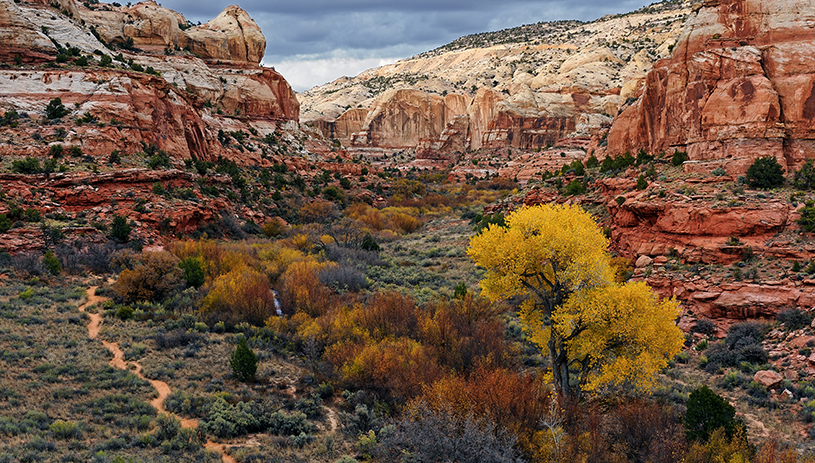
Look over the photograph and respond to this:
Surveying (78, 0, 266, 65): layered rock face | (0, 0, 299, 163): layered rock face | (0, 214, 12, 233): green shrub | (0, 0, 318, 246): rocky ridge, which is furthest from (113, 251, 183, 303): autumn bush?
(78, 0, 266, 65): layered rock face

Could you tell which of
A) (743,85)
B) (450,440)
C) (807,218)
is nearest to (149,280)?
(450,440)

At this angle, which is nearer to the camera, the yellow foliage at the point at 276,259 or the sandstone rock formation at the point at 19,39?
the yellow foliage at the point at 276,259

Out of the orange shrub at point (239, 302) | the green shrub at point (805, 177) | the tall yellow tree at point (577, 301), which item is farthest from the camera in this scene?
the green shrub at point (805, 177)

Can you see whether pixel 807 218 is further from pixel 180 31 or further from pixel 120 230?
pixel 180 31

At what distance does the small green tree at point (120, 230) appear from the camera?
22500 millimetres

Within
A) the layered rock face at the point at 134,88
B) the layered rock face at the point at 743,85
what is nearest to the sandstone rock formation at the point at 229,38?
the layered rock face at the point at 134,88

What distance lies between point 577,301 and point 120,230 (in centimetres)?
2254

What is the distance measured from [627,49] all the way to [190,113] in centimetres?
8607

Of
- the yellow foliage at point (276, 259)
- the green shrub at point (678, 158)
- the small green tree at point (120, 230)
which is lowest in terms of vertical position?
the yellow foliage at point (276, 259)

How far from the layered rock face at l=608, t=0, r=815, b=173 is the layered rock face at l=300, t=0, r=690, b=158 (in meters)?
40.1

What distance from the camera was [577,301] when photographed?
1088 centimetres

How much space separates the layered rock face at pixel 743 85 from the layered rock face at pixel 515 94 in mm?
40109

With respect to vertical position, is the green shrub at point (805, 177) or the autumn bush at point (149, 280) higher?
the green shrub at point (805, 177)

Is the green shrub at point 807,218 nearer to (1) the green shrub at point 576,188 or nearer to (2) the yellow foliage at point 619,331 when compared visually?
(2) the yellow foliage at point 619,331
